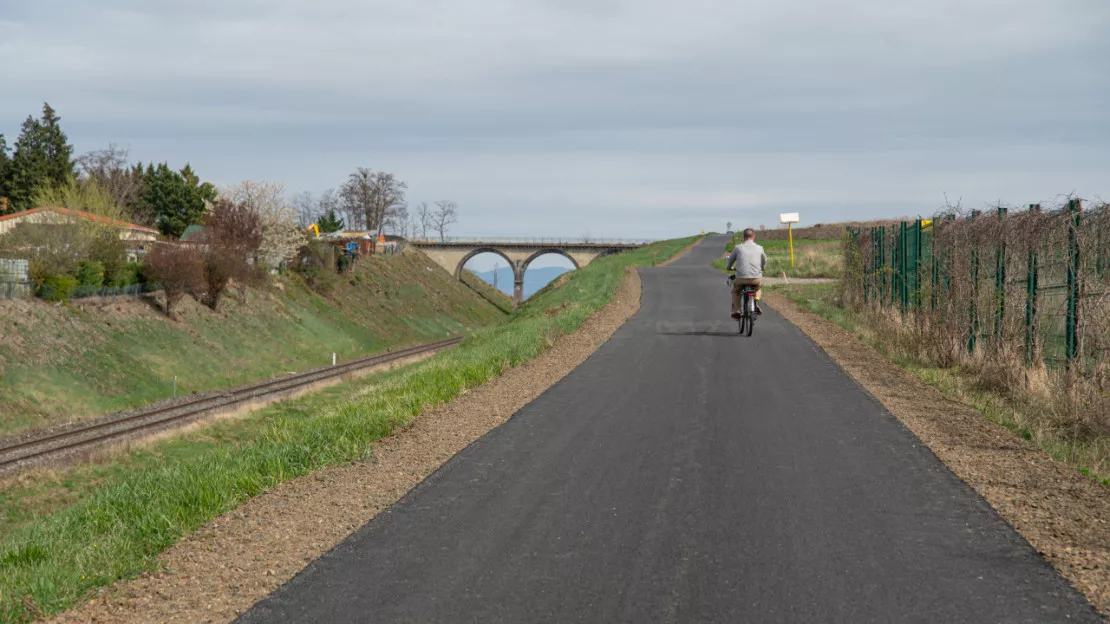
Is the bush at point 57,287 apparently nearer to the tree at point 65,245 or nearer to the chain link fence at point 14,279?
the tree at point 65,245

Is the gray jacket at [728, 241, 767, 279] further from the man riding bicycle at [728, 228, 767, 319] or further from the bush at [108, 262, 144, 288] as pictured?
the bush at [108, 262, 144, 288]

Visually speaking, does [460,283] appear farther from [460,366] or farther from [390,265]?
[460,366]

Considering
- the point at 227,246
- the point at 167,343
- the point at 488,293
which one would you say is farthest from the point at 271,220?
the point at 488,293

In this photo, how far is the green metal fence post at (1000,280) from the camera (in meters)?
12.6

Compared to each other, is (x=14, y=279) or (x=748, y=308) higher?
(x=14, y=279)

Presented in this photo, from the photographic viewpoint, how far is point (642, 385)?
12.2m

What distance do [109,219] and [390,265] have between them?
40.4 m

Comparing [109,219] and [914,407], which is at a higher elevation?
[109,219]

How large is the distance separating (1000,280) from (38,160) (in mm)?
82819

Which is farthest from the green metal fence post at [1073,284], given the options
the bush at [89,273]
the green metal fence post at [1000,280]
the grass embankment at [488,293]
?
the grass embankment at [488,293]

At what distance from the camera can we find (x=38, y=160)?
251 feet

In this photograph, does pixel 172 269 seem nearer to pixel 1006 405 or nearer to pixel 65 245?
pixel 65 245

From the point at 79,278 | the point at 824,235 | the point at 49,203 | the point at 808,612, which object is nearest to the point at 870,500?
the point at 808,612

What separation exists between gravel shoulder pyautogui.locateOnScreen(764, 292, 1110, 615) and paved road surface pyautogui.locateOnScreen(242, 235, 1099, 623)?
19 cm
